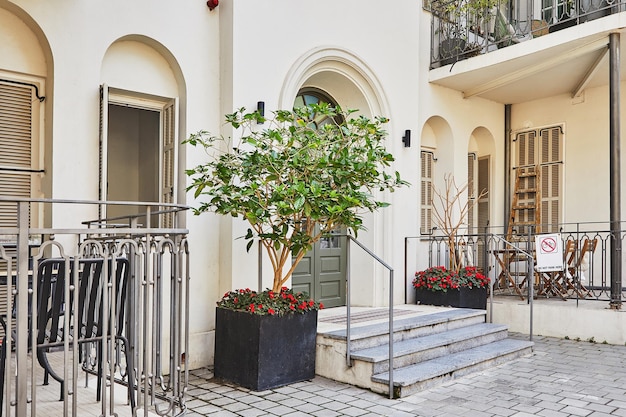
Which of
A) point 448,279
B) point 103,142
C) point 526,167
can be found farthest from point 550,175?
point 103,142

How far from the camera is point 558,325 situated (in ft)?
24.2

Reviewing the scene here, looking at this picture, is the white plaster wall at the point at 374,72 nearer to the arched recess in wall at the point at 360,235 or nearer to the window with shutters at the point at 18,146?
the arched recess in wall at the point at 360,235

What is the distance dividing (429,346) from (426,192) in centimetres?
370

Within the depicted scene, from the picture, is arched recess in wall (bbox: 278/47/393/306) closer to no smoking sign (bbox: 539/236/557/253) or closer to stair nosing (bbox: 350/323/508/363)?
stair nosing (bbox: 350/323/508/363)

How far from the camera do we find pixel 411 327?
6004mm

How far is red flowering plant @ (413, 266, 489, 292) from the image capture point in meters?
7.44

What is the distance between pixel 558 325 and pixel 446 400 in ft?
11.0

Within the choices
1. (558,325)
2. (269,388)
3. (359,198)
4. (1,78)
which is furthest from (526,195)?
(1,78)

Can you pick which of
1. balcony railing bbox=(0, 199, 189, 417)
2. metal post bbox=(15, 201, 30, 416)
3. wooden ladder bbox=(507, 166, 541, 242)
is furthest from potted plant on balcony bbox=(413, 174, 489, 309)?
metal post bbox=(15, 201, 30, 416)

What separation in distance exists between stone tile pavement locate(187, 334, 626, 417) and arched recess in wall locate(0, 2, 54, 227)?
238 centimetres

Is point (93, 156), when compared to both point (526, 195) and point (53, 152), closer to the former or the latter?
point (53, 152)

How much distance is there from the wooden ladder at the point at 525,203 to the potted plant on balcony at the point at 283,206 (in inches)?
201

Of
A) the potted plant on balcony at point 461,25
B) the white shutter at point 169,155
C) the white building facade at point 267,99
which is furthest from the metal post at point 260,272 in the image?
the potted plant on balcony at point 461,25

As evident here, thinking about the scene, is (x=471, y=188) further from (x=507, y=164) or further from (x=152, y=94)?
(x=152, y=94)
